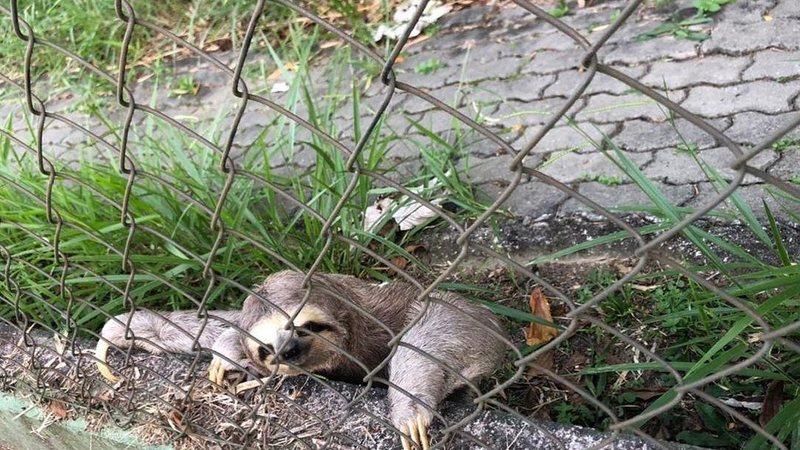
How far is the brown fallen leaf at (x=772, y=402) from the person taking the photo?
258 cm

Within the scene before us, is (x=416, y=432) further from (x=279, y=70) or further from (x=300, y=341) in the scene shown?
(x=279, y=70)

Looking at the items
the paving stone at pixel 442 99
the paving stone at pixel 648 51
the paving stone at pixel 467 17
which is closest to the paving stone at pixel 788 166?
the paving stone at pixel 648 51

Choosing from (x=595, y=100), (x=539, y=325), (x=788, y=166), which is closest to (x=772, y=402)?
(x=539, y=325)

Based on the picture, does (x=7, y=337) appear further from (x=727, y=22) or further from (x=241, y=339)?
(x=727, y=22)

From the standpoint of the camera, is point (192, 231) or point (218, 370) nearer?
point (218, 370)

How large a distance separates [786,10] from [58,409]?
15.3ft

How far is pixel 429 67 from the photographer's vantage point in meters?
5.71

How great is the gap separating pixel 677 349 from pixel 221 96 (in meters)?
4.33

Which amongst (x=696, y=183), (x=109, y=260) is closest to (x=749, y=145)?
(x=696, y=183)

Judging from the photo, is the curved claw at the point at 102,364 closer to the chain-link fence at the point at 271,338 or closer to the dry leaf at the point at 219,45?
the chain-link fence at the point at 271,338

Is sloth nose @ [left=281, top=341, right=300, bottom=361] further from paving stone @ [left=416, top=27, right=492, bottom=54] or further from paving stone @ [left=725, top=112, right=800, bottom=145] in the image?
paving stone @ [left=416, top=27, right=492, bottom=54]

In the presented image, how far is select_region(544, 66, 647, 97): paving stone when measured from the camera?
4871mm

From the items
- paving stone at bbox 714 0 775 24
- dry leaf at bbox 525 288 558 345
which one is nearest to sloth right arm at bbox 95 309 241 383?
dry leaf at bbox 525 288 558 345

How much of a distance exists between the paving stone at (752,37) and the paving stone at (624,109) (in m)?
0.50
